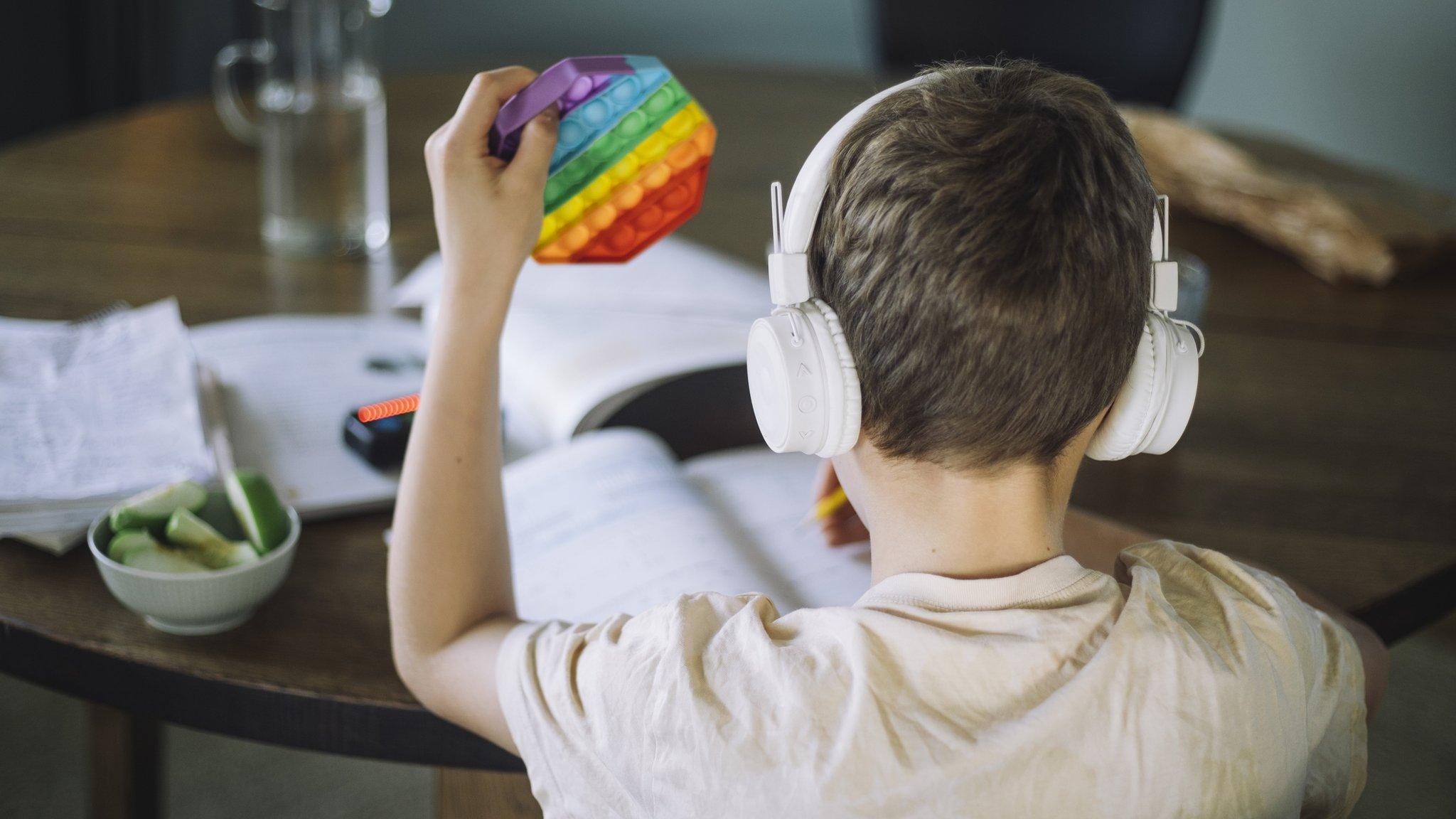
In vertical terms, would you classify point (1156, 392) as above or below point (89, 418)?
above

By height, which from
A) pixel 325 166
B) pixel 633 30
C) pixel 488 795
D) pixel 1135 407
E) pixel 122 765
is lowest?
pixel 122 765

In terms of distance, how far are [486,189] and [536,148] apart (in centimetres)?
4

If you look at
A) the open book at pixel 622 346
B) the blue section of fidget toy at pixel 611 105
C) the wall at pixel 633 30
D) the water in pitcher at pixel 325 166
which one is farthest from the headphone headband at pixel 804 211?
the wall at pixel 633 30

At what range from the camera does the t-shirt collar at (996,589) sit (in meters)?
0.55

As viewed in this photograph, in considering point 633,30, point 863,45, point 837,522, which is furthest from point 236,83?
point 863,45

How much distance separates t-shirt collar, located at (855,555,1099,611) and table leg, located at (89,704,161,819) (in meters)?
0.84

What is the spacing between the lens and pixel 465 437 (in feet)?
2.23

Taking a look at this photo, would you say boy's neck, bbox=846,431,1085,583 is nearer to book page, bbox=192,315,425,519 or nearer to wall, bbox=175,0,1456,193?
book page, bbox=192,315,425,519

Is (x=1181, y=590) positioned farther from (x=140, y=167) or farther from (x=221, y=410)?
(x=140, y=167)

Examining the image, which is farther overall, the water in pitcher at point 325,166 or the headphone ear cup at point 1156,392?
the water in pitcher at point 325,166

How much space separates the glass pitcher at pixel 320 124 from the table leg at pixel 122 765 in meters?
0.48

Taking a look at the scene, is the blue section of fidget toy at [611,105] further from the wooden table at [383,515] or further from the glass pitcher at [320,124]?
the glass pitcher at [320,124]

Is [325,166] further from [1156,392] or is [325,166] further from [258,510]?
[1156,392]

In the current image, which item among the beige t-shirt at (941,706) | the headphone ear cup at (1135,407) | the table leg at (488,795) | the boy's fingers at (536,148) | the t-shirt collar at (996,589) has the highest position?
the boy's fingers at (536,148)
